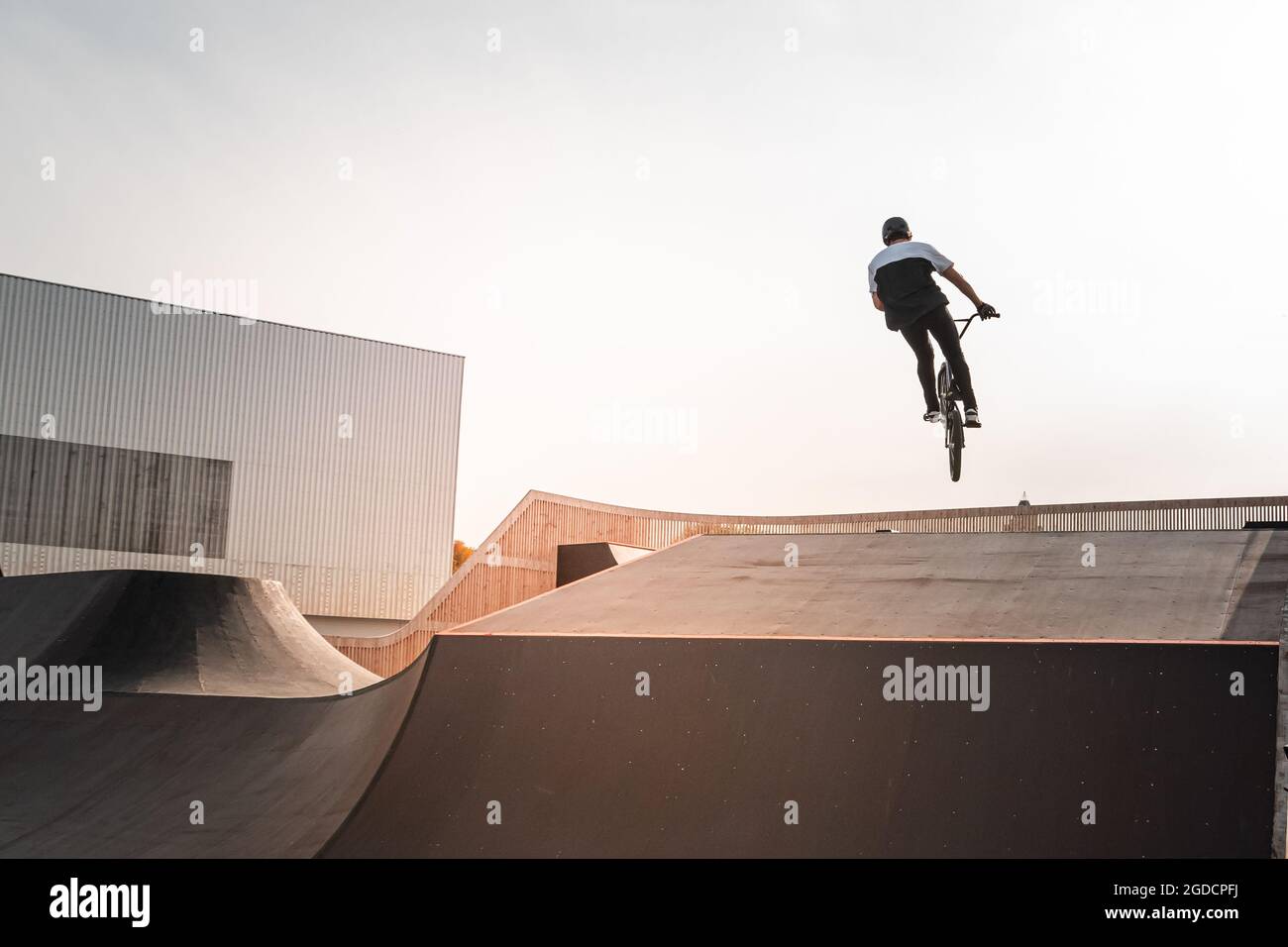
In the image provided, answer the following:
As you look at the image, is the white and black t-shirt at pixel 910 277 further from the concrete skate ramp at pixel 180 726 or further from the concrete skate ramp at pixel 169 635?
the concrete skate ramp at pixel 169 635

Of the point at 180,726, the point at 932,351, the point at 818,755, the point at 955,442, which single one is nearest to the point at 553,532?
the point at 180,726

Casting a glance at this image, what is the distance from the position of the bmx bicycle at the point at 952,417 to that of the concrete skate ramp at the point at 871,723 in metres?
1.10

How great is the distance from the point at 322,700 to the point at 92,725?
7.21 feet

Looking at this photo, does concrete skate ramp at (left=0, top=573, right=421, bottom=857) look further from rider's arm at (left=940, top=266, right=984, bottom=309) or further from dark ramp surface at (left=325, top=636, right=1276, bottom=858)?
rider's arm at (left=940, top=266, right=984, bottom=309)

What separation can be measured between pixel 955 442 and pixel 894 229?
1.76m

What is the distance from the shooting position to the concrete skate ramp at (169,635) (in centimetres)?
1100

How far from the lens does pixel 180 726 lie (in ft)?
30.7

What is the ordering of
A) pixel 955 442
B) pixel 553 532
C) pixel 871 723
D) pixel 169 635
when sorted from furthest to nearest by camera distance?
pixel 553 532 < pixel 169 635 < pixel 955 442 < pixel 871 723

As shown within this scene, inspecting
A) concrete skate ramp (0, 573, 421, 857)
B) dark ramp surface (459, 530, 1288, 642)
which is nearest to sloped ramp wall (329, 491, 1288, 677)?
concrete skate ramp (0, 573, 421, 857)

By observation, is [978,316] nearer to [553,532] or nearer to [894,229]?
[894,229]

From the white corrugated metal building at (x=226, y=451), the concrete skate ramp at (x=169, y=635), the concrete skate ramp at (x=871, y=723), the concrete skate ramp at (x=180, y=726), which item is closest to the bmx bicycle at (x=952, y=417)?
the concrete skate ramp at (x=871, y=723)

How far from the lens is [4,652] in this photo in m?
11.8
